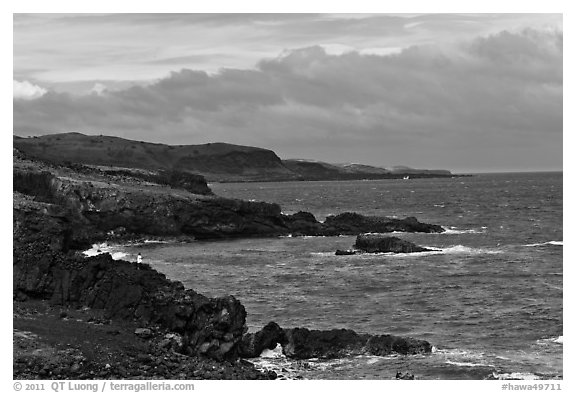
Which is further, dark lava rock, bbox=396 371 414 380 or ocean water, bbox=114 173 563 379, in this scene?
ocean water, bbox=114 173 563 379

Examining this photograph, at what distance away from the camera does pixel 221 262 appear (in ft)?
249

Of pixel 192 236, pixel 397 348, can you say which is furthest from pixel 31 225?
pixel 192 236

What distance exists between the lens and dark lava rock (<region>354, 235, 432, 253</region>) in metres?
82.0

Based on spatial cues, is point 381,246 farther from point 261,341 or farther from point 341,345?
point 261,341

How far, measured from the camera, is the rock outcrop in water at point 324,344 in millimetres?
38719

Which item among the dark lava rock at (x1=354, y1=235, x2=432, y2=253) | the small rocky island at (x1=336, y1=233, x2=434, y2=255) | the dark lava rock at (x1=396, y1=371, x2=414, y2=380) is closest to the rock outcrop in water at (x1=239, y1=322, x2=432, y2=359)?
the dark lava rock at (x1=396, y1=371, x2=414, y2=380)

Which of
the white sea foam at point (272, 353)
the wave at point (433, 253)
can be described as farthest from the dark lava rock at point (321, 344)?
the wave at point (433, 253)

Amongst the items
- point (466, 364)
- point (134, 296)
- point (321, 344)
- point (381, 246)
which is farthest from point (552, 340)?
point (381, 246)

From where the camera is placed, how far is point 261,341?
1531 inches

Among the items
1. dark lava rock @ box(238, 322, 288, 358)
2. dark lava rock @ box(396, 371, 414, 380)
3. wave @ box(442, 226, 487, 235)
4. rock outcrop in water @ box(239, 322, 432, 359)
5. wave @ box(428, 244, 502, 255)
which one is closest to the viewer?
dark lava rock @ box(396, 371, 414, 380)

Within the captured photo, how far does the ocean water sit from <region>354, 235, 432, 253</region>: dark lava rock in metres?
2.64

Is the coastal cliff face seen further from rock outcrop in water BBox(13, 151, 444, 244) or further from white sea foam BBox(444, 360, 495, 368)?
rock outcrop in water BBox(13, 151, 444, 244)

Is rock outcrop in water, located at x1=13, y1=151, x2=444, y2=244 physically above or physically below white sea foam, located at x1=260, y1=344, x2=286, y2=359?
above
